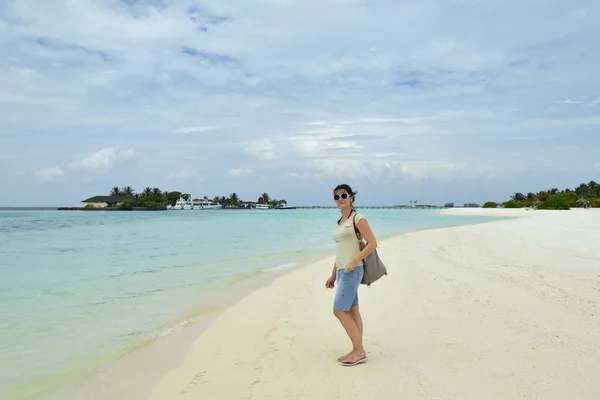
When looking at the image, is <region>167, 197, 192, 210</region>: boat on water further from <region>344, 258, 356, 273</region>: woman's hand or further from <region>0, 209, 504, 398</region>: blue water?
<region>344, 258, 356, 273</region>: woman's hand

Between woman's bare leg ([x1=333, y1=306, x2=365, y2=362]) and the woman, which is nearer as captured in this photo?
the woman

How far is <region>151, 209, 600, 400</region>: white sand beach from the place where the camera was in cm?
443

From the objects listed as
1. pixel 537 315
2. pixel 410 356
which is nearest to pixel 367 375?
pixel 410 356

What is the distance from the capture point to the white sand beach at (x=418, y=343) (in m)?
4.43

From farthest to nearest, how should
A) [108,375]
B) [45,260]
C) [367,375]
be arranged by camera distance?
[45,260] < [108,375] < [367,375]

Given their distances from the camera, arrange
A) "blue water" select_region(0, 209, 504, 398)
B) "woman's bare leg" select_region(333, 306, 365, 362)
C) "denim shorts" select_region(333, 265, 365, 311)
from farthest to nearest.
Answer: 1. "blue water" select_region(0, 209, 504, 398)
2. "woman's bare leg" select_region(333, 306, 365, 362)
3. "denim shorts" select_region(333, 265, 365, 311)

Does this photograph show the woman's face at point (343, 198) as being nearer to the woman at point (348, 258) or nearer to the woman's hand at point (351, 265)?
the woman at point (348, 258)

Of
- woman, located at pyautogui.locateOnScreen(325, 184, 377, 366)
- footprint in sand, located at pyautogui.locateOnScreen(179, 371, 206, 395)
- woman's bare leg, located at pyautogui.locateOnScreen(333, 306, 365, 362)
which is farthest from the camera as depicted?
woman's bare leg, located at pyautogui.locateOnScreen(333, 306, 365, 362)

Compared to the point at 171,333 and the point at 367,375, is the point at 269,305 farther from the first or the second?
the point at 367,375

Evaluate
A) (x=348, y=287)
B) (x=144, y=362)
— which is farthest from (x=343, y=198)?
(x=144, y=362)

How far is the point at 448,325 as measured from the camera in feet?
21.5

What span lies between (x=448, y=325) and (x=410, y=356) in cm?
158

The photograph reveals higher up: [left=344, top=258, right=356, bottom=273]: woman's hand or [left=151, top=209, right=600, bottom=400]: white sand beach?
[left=344, top=258, right=356, bottom=273]: woman's hand

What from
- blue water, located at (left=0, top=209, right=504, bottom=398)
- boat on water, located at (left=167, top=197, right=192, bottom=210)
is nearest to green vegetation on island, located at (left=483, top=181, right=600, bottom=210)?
blue water, located at (left=0, top=209, right=504, bottom=398)
